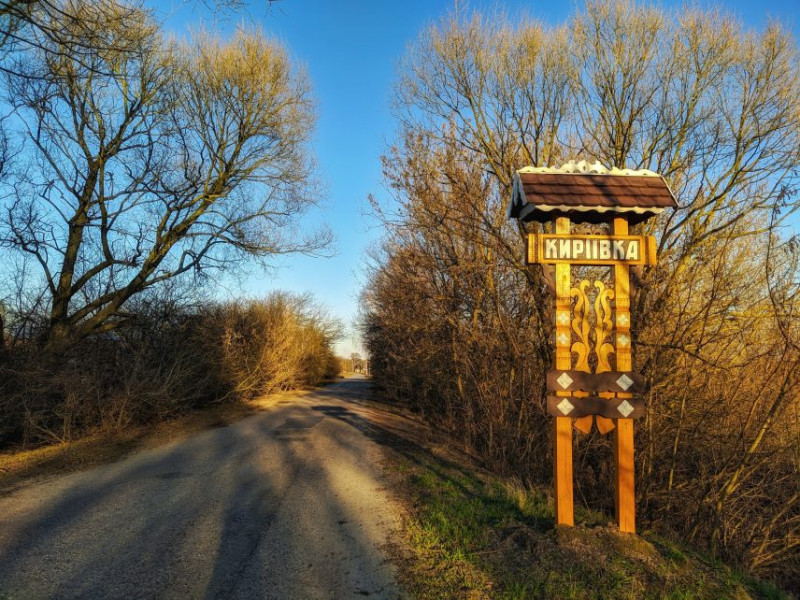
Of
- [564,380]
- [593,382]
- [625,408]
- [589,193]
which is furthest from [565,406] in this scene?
[589,193]

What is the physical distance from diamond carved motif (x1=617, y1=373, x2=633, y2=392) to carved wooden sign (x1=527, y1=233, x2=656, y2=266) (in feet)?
3.96

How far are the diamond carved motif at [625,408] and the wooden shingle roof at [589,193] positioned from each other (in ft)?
6.58

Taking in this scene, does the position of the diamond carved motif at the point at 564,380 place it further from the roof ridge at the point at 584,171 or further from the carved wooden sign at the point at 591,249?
the roof ridge at the point at 584,171

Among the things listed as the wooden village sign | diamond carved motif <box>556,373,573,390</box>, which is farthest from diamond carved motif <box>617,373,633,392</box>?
diamond carved motif <box>556,373,573,390</box>

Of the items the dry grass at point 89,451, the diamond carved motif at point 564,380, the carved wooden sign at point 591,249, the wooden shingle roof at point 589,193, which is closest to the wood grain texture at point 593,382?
the diamond carved motif at point 564,380

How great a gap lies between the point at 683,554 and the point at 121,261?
16262mm

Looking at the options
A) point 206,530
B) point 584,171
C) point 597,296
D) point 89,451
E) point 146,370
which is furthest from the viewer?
point 146,370

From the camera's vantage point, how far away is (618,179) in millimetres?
5625

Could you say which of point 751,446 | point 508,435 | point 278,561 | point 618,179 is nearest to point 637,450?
point 751,446

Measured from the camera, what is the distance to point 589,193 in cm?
545

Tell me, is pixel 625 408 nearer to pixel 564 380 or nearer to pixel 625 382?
pixel 625 382

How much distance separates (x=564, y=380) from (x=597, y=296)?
97 cm

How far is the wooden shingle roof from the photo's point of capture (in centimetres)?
539

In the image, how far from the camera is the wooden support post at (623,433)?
17.0 ft
